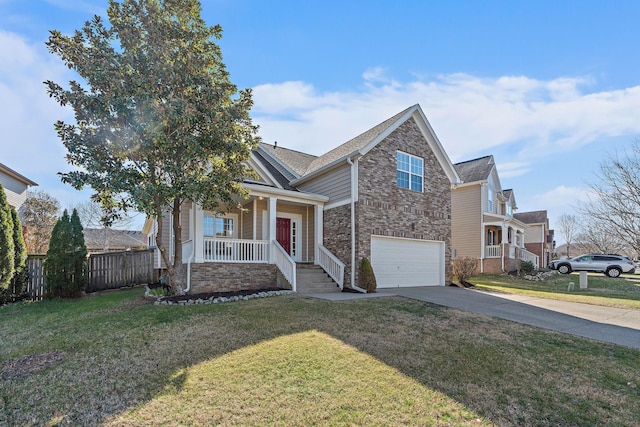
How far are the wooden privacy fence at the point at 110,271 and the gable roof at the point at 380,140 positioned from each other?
7.55 metres

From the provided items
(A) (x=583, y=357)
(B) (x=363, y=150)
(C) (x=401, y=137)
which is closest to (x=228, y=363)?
(A) (x=583, y=357)

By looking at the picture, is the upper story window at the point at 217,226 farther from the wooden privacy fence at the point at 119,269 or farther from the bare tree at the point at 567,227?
the bare tree at the point at 567,227

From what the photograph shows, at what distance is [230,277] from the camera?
1138 centimetres

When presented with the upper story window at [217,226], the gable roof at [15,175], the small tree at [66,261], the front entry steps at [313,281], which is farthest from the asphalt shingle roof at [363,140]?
the gable roof at [15,175]

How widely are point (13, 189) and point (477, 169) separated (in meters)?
28.1

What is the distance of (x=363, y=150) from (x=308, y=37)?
13.8 ft

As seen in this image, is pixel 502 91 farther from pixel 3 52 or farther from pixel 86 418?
pixel 3 52

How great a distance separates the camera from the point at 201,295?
9.97 m

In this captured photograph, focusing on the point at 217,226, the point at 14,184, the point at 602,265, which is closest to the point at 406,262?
the point at 217,226

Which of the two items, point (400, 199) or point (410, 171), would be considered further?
point (410, 171)

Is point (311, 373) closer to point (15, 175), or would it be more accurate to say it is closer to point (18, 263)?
point (18, 263)

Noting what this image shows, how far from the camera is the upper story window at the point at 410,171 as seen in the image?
46.2 feet

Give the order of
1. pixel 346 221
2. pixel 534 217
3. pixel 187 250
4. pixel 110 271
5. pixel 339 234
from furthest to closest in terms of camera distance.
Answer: pixel 534 217
pixel 110 271
pixel 339 234
pixel 346 221
pixel 187 250

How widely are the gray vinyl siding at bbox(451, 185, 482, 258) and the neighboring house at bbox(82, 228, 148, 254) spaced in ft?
104
